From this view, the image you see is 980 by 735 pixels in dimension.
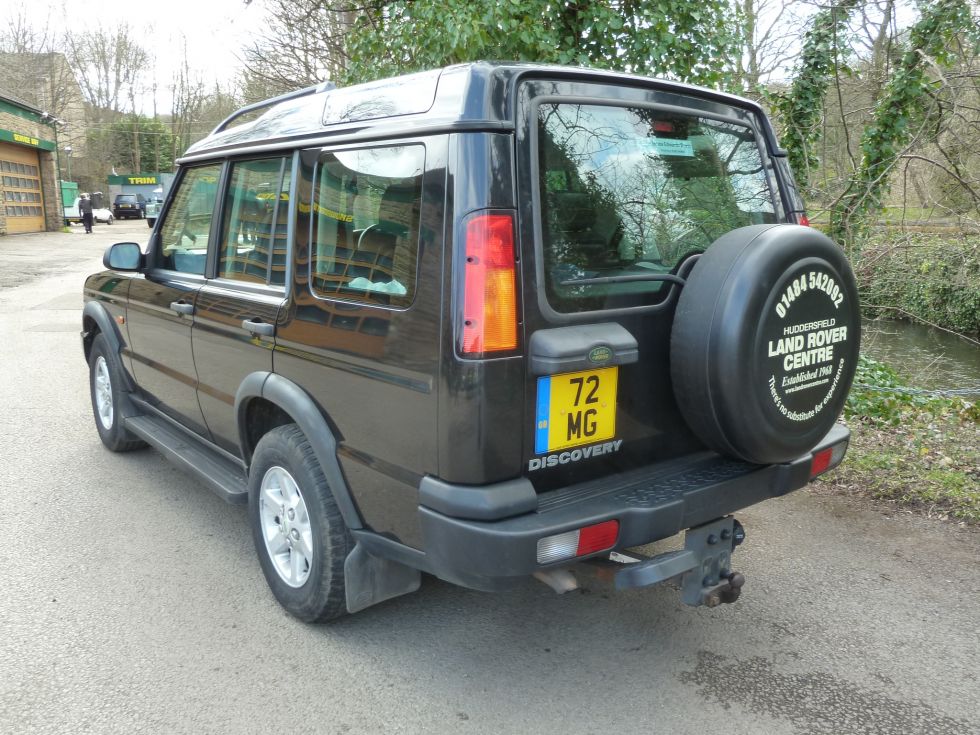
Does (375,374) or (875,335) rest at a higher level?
(375,374)

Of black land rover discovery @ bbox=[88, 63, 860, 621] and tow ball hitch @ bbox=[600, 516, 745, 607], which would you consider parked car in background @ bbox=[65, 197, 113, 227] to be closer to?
black land rover discovery @ bbox=[88, 63, 860, 621]

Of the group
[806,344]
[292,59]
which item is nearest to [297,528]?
[806,344]

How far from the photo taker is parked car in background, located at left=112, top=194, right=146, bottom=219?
162 feet

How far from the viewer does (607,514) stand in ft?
8.13

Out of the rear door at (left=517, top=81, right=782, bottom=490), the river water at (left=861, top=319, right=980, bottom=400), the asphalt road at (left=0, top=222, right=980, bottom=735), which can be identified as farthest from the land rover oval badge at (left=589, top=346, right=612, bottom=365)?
the river water at (left=861, top=319, right=980, bottom=400)

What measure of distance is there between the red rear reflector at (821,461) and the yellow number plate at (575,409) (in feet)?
3.01

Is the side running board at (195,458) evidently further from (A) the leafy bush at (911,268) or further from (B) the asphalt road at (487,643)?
(A) the leafy bush at (911,268)

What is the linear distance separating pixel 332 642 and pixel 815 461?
2.02 meters

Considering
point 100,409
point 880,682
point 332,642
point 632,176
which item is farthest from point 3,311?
point 880,682

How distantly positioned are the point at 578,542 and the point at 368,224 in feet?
4.24

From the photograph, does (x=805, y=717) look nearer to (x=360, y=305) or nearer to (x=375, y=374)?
(x=375, y=374)

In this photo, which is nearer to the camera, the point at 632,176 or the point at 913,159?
the point at 632,176

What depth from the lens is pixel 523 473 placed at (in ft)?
8.18

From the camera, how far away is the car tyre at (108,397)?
5.03m
